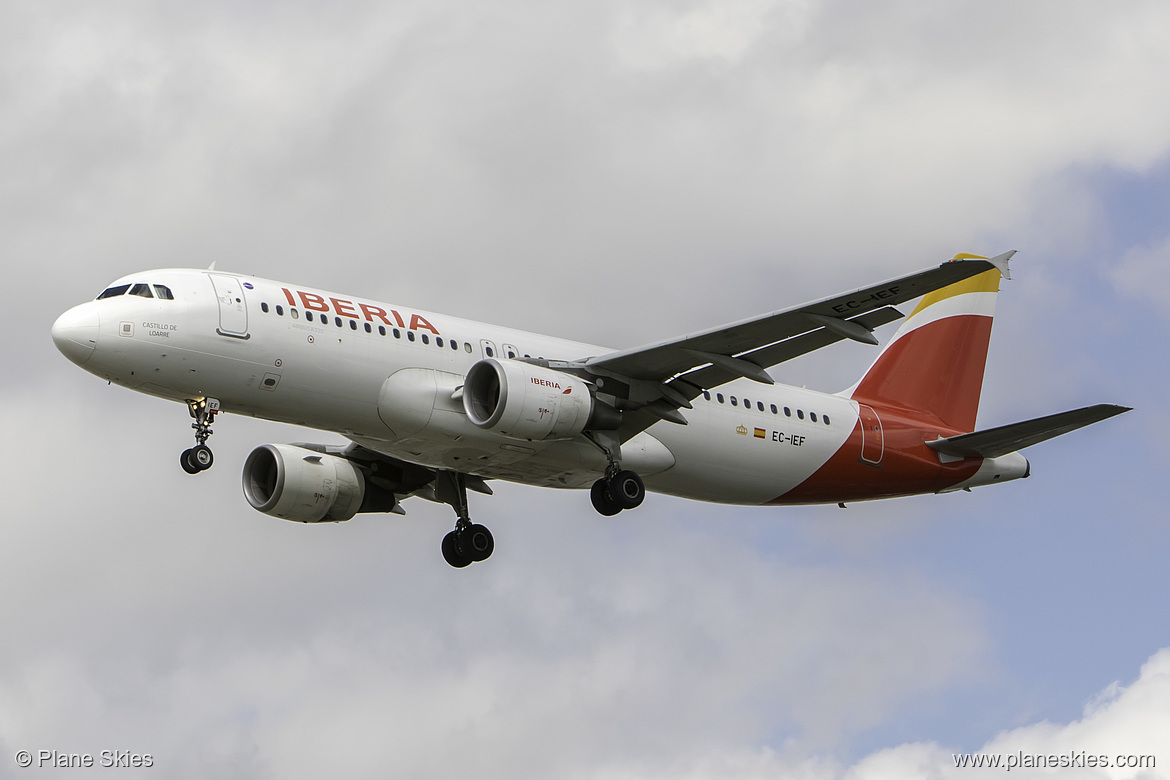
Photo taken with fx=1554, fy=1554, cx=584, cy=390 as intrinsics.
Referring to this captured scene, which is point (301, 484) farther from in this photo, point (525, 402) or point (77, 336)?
point (77, 336)

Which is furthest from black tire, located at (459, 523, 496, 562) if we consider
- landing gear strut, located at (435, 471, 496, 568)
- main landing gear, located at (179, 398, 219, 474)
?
main landing gear, located at (179, 398, 219, 474)

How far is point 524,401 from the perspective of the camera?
31797 millimetres

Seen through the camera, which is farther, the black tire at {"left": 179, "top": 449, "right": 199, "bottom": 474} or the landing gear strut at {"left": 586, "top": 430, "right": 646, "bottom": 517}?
the landing gear strut at {"left": 586, "top": 430, "right": 646, "bottom": 517}

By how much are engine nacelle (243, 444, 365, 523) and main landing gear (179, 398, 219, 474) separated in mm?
5846

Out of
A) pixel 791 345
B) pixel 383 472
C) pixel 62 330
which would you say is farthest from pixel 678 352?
pixel 62 330

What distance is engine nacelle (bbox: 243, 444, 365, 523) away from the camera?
36969 mm

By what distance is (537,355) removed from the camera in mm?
34344

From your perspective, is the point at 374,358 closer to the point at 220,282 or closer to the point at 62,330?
the point at 220,282

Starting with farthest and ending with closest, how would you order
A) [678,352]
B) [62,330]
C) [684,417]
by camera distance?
1. [684,417]
2. [678,352]
3. [62,330]

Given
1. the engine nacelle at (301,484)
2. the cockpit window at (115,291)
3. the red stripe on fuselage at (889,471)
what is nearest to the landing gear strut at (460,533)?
the engine nacelle at (301,484)

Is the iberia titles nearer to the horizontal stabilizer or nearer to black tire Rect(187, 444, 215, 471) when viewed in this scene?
black tire Rect(187, 444, 215, 471)

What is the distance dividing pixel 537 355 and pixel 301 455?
6923mm

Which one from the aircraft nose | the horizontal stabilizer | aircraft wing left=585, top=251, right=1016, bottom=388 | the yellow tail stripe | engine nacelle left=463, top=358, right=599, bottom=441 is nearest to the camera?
aircraft wing left=585, top=251, right=1016, bottom=388

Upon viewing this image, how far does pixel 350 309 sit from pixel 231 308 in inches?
98.9
